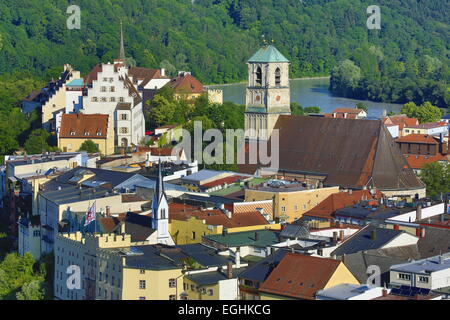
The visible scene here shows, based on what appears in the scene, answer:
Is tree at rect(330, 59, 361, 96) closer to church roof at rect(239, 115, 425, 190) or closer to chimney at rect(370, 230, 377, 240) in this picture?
church roof at rect(239, 115, 425, 190)

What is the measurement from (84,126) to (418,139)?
1290 centimetres

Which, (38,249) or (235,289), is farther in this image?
(38,249)

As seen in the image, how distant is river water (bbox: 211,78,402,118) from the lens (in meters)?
88.6

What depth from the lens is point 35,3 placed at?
11375cm

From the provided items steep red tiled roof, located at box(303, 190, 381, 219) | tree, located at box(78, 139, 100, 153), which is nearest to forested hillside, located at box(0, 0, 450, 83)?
tree, located at box(78, 139, 100, 153)

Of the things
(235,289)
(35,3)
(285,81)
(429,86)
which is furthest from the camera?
(35,3)

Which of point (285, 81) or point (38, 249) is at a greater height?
point (285, 81)

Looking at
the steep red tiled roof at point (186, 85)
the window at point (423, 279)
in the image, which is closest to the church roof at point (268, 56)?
the steep red tiled roof at point (186, 85)

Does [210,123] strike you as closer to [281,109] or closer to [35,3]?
[281,109]

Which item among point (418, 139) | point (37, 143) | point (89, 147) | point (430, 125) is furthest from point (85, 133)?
point (430, 125)

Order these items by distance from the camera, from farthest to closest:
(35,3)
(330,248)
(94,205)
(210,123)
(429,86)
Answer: (35,3)
(429,86)
(210,123)
(94,205)
(330,248)

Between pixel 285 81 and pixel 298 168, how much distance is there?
4.72m

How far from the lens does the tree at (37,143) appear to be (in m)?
58.0

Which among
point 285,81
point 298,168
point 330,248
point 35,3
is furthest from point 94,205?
point 35,3
